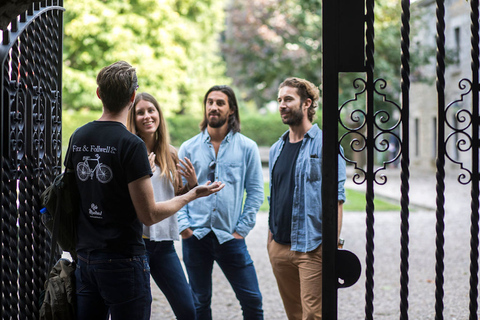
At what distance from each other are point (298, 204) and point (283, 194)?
18cm

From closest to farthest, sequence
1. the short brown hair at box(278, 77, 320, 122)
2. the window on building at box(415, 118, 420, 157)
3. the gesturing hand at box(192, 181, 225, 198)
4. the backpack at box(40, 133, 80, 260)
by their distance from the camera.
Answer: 1. the backpack at box(40, 133, 80, 260)
2. the gesturing hand at box(192, 181, 225, 198)
3. the short brown hair at box(278, 77, 320, 122)
4. the window on building at box(415, 118, 420, 157)

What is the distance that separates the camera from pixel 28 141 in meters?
3.87

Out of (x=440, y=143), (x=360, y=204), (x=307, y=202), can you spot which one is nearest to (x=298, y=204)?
(x=307, y=202)

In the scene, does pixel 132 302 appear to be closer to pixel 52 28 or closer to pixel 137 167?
pixel 137 167

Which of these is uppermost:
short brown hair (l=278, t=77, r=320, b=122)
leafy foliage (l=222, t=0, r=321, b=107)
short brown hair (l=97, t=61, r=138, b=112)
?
leafy foliage (l=222, t=0, r=321, b=107)

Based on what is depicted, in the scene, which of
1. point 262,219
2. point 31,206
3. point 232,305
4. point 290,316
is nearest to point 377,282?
point 232,305

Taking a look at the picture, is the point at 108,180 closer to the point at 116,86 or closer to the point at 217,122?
the point at 116,86

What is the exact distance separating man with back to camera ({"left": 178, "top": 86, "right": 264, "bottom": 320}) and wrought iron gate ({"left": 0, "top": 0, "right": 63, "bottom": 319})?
1.26 meters

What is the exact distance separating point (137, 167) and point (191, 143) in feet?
7.17

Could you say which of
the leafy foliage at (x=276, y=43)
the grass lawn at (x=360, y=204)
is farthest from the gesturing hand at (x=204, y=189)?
the leafy foliage at (x=276, y=43)

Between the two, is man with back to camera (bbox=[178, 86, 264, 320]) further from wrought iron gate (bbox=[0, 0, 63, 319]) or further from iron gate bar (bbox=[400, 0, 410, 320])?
iron gate bar (bbox=[400, 0, 410, 320])

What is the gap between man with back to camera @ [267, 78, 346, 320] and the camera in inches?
179

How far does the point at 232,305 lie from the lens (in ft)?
23.9

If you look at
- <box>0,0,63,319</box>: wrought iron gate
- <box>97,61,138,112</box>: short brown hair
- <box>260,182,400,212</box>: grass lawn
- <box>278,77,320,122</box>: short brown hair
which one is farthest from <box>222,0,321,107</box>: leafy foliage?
<box>97,61,138,112</box>: short brown hair
